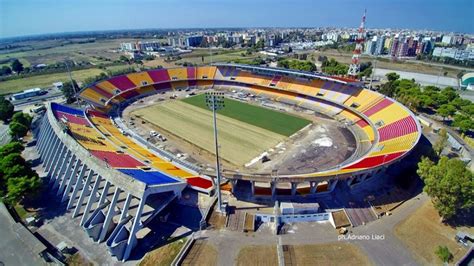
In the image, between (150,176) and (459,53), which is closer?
(150,176)

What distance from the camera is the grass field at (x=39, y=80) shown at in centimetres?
9181

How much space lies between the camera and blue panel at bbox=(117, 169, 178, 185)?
28.4 meters

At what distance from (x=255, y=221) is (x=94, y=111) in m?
48.8

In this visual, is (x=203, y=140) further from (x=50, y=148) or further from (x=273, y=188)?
(x=50, y=148)

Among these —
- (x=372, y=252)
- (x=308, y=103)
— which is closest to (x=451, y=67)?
(x=308, y=103)

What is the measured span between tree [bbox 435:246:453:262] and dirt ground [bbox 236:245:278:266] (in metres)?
15.4

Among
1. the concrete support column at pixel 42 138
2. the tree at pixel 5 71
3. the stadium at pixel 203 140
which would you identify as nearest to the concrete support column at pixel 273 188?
the stadium at pixel 203 140

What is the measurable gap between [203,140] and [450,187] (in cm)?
3699

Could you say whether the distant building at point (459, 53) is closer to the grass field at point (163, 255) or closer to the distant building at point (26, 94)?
the grass field at point (163, 255)

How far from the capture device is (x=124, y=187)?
27.0m

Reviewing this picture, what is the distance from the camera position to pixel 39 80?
4035 inches

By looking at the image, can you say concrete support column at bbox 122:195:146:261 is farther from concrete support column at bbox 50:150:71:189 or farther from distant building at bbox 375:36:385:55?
distant building at bbox 375:36:385:55

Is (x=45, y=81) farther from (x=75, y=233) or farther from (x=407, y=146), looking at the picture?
(x=407, y=146)

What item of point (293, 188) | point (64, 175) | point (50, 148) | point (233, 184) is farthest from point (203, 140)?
point (50, 148)
